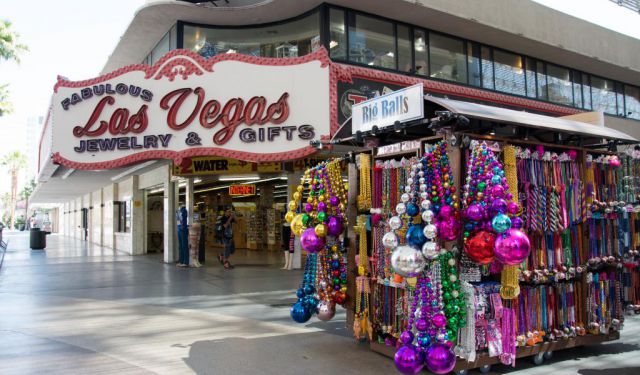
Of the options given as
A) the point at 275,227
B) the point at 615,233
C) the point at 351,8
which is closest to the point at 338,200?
the point at 615,233

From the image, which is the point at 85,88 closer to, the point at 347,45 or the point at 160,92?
the point at 160,92

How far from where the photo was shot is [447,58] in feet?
46.8

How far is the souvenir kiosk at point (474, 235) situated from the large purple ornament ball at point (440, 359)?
11mm

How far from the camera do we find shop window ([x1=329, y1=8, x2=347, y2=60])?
12.4 metres

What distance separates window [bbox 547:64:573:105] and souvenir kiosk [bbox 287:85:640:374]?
1141 cm

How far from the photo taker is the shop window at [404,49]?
43.6ft

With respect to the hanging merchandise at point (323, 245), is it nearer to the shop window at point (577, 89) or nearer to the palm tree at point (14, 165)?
the shop window at point (577, 89)

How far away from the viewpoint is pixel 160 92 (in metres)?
12.3

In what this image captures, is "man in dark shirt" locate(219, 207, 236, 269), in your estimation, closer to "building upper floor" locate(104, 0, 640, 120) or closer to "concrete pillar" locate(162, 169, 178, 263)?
"concrete pillar" locate(162, 169, 178, 263)

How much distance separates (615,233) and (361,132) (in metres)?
3.42

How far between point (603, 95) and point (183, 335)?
61.0ft

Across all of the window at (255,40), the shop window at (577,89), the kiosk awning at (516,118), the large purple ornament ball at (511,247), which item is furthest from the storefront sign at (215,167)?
the shop window at (577,89)

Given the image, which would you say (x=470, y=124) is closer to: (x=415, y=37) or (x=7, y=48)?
(x=415, y=37)

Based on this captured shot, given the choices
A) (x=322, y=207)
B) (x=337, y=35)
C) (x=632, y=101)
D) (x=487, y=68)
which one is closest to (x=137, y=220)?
(x=337, y=35)
